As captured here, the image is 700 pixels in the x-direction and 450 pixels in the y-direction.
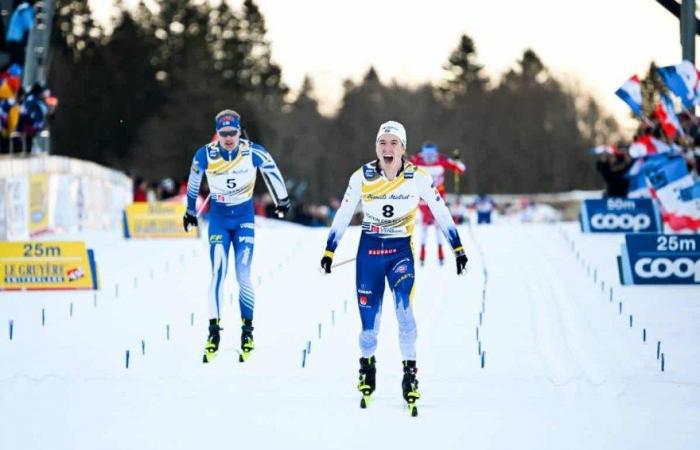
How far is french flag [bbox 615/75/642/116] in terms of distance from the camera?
22750mm

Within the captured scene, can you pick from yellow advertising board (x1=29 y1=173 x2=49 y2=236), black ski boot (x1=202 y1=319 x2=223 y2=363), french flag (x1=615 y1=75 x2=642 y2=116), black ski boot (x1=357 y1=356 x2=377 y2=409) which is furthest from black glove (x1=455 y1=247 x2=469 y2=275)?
yellow advertising board (x1=29 y1=173 x2=49 y2=236)

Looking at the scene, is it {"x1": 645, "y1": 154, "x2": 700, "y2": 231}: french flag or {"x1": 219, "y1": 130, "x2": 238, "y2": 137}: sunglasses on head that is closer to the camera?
{"x1": 219, "y1": 130, "x2": 238, "y2": 137}: sunglasses on head

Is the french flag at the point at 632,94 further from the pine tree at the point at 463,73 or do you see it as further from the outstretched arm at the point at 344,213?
the pine tree at the point at 463,73

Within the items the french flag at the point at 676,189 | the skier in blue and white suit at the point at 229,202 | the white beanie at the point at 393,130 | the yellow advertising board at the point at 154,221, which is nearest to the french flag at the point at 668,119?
the french flag at the point at 676,189

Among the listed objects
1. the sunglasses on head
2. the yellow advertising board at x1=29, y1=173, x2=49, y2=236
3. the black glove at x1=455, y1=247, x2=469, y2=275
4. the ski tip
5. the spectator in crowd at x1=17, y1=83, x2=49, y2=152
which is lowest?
the ski tip

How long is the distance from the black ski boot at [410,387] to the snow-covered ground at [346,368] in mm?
97

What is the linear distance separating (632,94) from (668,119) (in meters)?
1.11

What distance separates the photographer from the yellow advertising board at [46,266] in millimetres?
19578

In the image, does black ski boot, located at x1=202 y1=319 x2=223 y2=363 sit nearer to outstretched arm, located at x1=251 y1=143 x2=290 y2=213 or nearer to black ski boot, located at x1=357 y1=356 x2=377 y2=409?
outstretched arm, located at x1=251 y1=143 x2=290 y2=213

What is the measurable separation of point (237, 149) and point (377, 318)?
320 cm

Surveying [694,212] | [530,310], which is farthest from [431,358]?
[694,212]

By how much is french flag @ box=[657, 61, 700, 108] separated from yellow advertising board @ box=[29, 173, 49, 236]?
14.1 m

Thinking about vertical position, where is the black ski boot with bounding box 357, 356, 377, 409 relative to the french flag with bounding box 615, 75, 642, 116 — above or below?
below

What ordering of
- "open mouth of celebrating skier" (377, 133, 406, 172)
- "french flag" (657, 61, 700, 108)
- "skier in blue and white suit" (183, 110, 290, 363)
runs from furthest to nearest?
"french flag" (657, 61, 700, 108)
"skier in blue and white suit" (183, 110, 290, 363)
"open mouth of celebrating skier" (377, 133, 406, 172)
